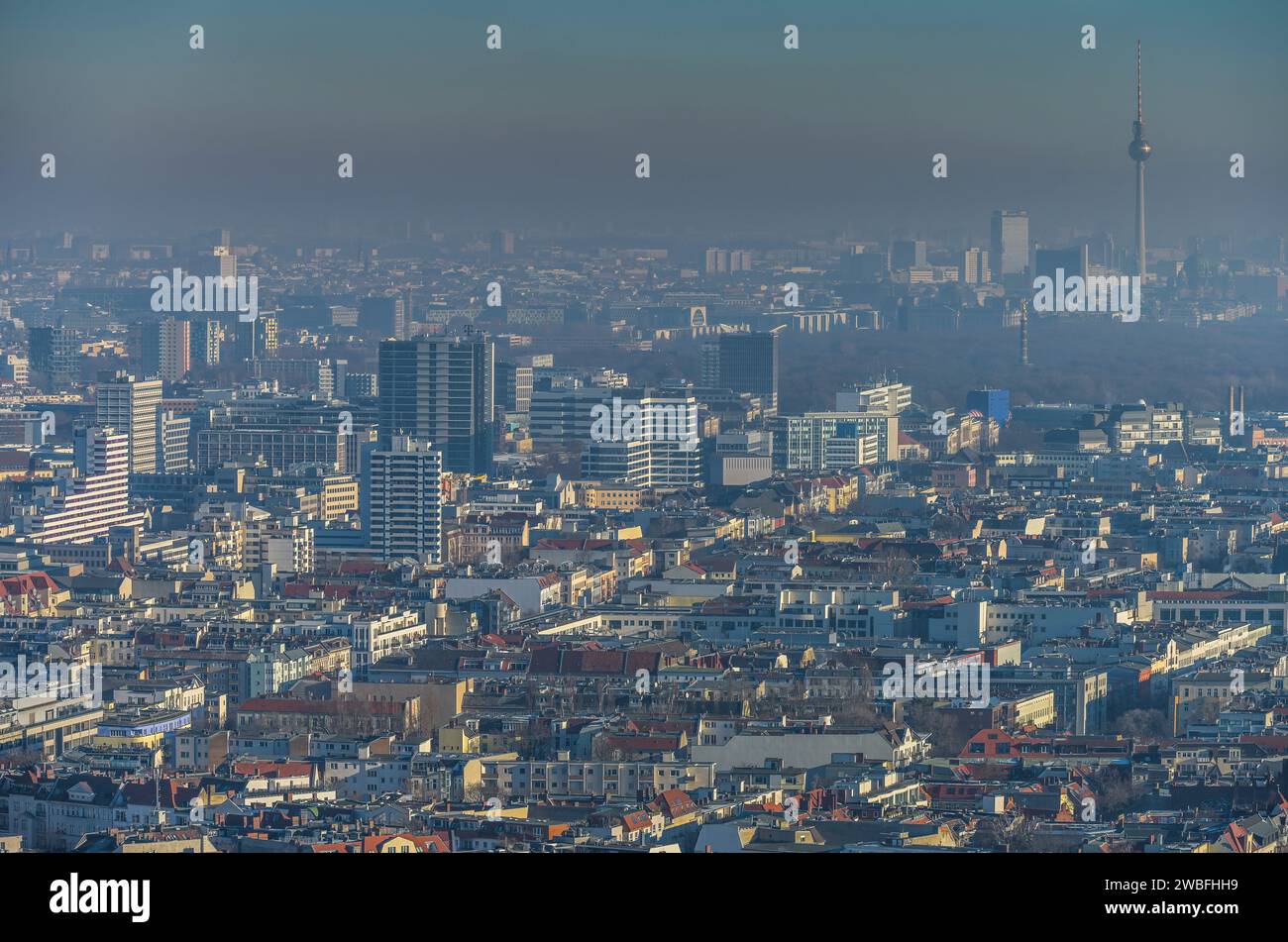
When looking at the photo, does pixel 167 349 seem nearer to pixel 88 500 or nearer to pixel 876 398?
pixel 876 398

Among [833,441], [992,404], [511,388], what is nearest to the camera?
[833,441]

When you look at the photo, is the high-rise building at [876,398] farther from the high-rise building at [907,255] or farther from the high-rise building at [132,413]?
the high-rise building at [907,255]

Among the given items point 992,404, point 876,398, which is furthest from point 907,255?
point 876,398

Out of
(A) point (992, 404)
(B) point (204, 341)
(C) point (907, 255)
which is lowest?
(A) point (992, 404)

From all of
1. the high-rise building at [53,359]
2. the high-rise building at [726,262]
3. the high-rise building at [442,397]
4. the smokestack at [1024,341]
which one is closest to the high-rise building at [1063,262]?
the smokestack at [1024,341]

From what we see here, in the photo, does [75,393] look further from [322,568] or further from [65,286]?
[322,568]
